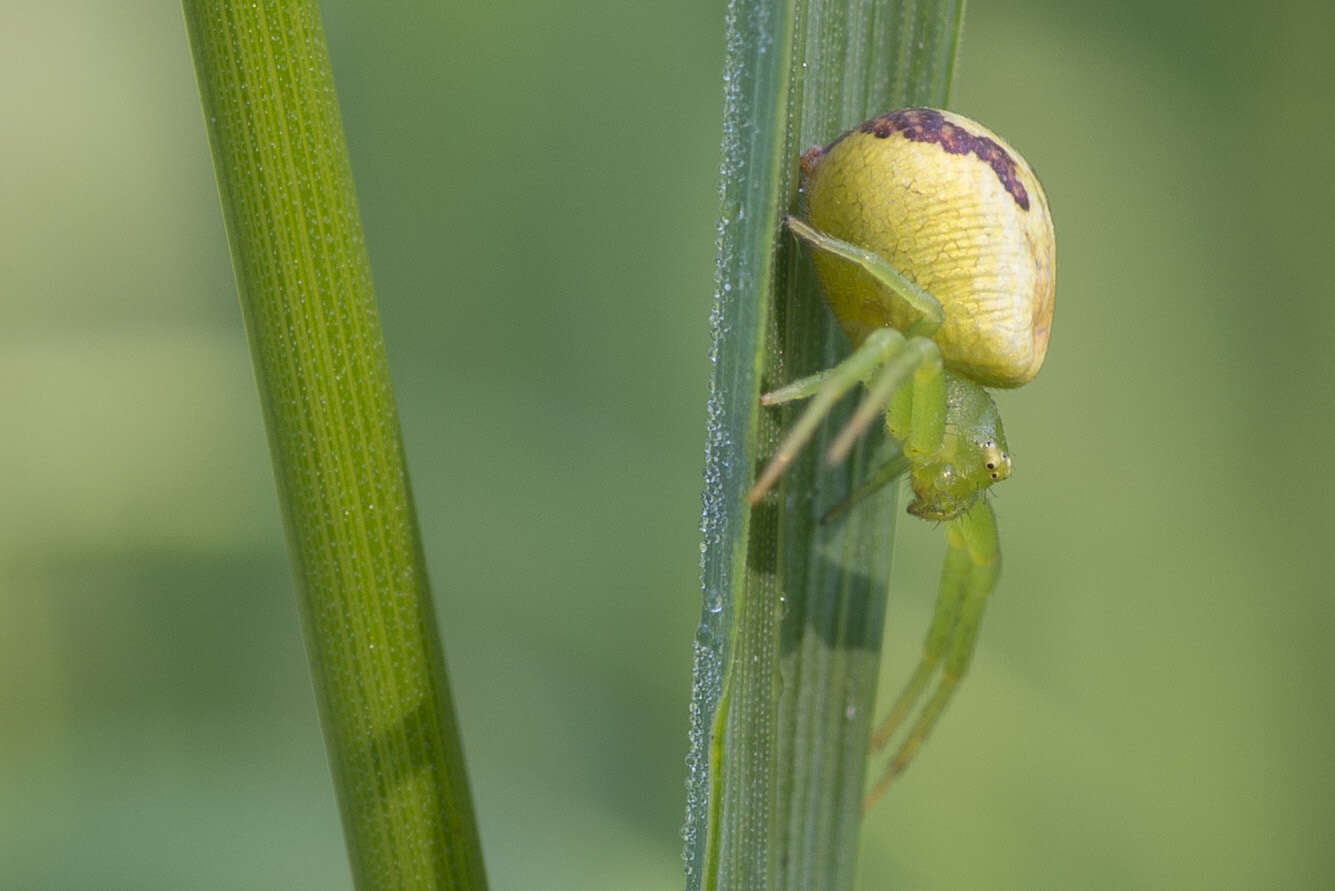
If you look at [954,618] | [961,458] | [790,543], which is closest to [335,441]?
[790,543]

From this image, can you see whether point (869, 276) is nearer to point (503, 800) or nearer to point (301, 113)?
point (301, 113)

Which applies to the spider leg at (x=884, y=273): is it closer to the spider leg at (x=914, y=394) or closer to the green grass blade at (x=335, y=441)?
the spider leg at (x=914, y=394)

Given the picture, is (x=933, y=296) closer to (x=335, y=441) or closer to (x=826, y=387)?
(x=826, y=387)

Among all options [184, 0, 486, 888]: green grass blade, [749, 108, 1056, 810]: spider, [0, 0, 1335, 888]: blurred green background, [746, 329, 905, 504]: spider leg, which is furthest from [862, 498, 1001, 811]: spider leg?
[184, 0, 486, 888]: green grass blade

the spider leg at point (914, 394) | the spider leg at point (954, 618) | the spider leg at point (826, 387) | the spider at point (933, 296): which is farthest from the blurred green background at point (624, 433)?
the spider leg at point (826, 387)

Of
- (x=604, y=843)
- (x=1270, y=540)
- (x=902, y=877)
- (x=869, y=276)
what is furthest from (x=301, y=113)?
(x=1270, y=540)

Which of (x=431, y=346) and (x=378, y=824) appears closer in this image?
(x=378, y=824)
